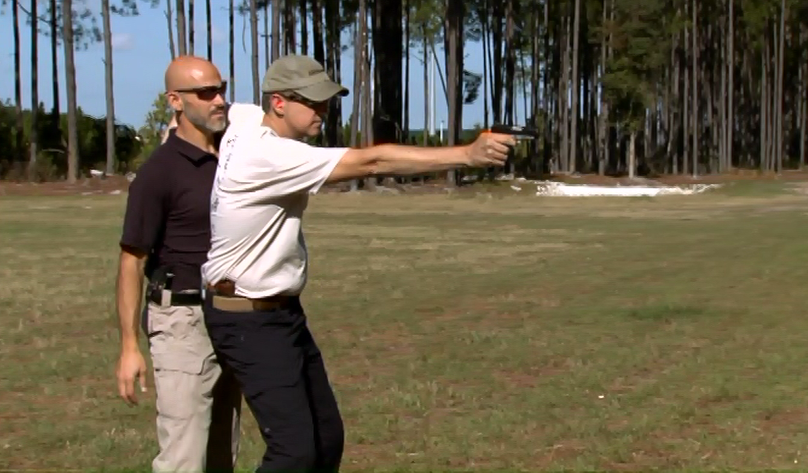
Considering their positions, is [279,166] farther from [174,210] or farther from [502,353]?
[502,353]

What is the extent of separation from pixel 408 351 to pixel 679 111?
79150 mm

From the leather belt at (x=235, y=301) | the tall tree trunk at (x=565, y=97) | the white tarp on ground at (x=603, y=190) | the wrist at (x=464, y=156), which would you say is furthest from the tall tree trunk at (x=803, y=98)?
the wrist at (x=464, y=156)

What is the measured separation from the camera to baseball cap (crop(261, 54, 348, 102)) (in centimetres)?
551

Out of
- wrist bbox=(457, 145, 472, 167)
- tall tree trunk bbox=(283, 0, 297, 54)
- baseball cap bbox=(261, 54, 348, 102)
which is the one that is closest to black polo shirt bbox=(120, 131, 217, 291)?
baseball cap bbox=(261, 54, 348, 102)

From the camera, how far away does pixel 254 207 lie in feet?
17.9

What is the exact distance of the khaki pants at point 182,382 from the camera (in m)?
5.80

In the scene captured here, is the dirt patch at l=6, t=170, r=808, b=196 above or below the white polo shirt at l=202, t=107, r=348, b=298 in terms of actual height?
below

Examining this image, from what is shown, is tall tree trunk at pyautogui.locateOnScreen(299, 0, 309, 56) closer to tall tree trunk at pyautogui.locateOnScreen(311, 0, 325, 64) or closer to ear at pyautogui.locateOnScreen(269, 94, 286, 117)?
tall tree trunk at pyautogui.locateOnScreen(311, 0, 325, 64)

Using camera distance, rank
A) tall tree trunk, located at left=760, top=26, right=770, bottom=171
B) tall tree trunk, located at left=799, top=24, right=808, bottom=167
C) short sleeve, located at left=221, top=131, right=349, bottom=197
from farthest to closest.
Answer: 1. tall tree trunk, located at left=799, top=24, right=808, bottom=167
2. tall tree trunk, located at left=760, top=26, right=770, bottom=171
3. short sleeve, located at left=221, top=131, right=349, bottom=197

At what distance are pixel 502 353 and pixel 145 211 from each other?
7.01m

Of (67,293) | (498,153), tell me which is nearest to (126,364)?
(498,153)

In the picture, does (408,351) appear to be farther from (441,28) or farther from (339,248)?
(441,28)

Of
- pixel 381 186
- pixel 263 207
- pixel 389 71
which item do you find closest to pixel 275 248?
pixel 263 207

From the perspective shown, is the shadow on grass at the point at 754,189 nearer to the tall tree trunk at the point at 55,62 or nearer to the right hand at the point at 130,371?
the tall tree trunk at the point at 55,62
